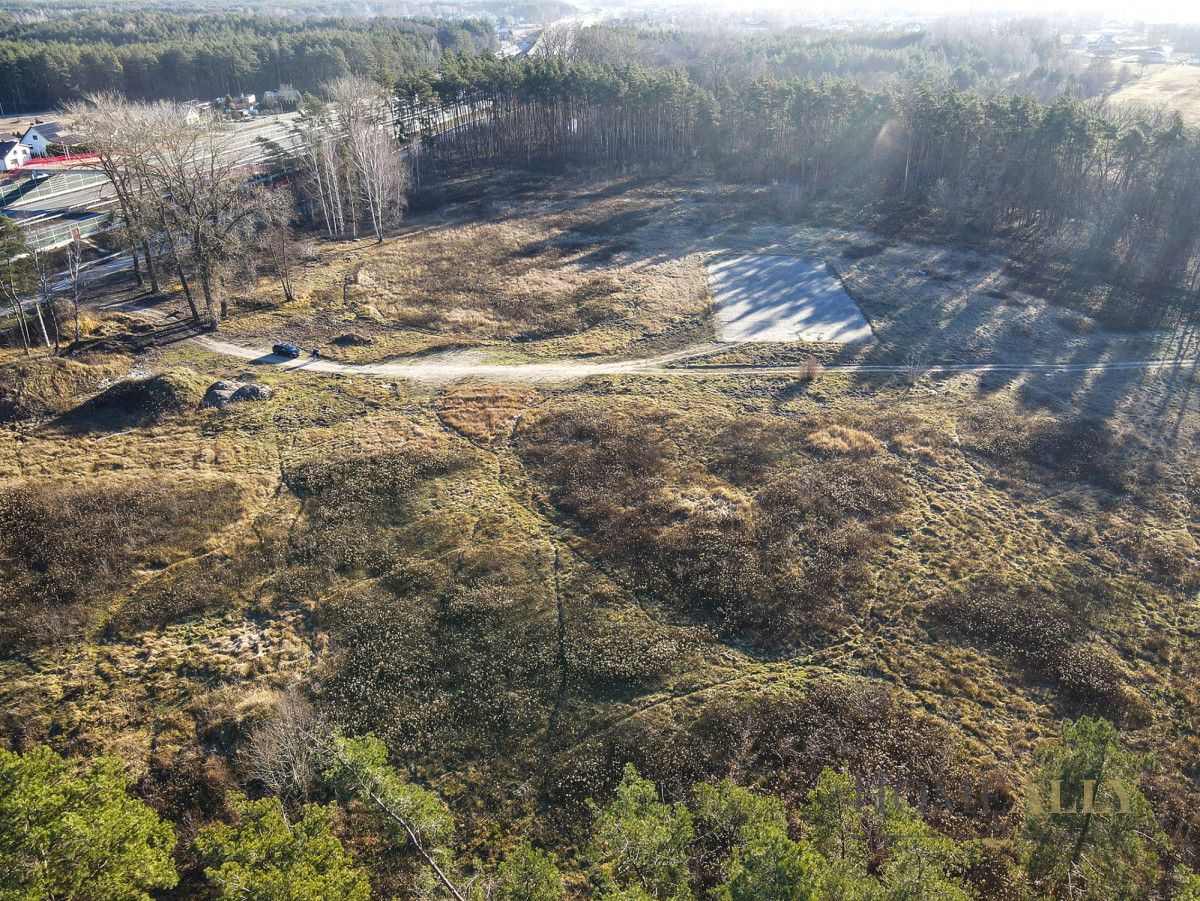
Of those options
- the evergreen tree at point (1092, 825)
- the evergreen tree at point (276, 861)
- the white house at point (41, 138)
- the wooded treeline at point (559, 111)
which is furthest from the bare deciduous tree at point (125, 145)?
the evergreen tree at point (1092, 825)

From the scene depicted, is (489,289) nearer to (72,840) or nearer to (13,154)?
(72,840)

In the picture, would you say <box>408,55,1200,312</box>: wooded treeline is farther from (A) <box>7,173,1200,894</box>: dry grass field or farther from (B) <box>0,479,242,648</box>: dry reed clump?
(B) <box>0,479,242,648</box>: dry reed clump

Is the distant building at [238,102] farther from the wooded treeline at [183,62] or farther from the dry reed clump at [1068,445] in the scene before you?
the dry reed clump at [1068,445]

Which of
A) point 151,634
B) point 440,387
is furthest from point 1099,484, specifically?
point 151,634

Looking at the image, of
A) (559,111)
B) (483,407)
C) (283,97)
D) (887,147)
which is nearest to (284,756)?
(483,407)

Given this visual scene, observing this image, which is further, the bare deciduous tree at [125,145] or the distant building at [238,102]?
the distant building at [238,102]

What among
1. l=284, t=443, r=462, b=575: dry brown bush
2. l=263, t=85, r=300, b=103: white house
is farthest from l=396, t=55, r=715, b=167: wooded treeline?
l=284, t=443, r=462, b=575: dry brown bush
